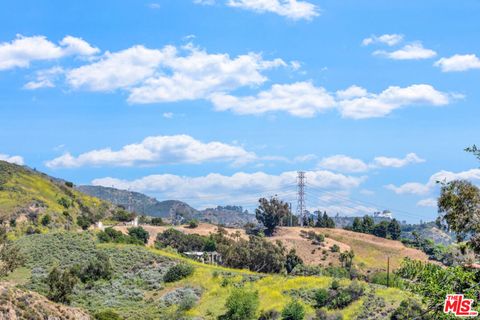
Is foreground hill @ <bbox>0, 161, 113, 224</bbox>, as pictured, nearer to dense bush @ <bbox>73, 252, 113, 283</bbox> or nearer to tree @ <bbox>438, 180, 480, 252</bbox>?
dense bush @ <bbox>73, 252, 113, 283</bbox>

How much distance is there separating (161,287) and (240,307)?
18.2m

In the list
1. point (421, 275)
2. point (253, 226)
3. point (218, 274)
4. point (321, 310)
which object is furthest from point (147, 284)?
point (253, 226)

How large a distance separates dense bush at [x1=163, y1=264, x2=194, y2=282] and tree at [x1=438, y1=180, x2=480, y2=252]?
6383 cm

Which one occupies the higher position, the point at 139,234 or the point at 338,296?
the point at 139,234

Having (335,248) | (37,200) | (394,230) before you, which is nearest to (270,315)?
(335,248)

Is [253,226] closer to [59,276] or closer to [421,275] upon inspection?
[59,276]

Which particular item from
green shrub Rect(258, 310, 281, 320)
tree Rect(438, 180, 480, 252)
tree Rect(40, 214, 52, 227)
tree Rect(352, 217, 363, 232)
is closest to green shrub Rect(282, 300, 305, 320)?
green shrub Rect(258, 310, 281, 320)

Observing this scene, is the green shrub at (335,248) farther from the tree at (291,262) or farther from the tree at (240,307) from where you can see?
the tree at (240,307)

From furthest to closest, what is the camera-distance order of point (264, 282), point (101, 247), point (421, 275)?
point (101, 247)
point (264, 282)
point (421, 275)

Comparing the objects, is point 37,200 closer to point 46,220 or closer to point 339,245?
point 46,220

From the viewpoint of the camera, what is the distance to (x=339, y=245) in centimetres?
14788

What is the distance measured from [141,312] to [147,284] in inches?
→ 461

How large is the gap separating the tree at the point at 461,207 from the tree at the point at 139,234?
341 ft

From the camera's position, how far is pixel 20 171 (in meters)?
160
